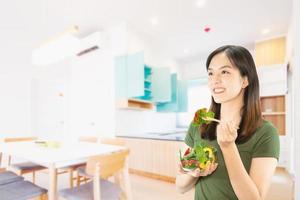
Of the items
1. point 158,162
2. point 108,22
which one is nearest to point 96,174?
point 158,162

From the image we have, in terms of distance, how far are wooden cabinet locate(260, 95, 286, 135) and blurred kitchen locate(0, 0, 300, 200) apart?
0.02m

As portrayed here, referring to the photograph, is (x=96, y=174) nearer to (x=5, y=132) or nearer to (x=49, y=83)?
(x=5, y=132)

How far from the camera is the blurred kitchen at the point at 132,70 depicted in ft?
9.23

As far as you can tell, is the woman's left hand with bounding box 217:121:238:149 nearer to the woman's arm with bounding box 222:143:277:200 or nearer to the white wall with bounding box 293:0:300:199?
the woman's arm with bounding box 222:143:277:200

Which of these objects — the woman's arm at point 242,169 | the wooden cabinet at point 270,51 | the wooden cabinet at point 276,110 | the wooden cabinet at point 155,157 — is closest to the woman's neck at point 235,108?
the woman's arm at point 242,169

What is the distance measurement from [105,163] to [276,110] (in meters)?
3.76

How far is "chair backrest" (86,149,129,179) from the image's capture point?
138 centimetres

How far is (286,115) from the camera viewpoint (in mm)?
3521

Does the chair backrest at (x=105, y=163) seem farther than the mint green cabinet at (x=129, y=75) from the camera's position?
No

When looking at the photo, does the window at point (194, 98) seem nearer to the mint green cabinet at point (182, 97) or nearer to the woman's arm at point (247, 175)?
the mint green cabinet at point (182, 97)

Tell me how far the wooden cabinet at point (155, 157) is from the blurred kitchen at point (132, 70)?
0.02m

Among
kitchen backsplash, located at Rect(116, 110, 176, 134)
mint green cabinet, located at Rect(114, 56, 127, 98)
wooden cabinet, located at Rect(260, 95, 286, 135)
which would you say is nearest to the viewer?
mint green cabinet, located at Rect(114, 56, 127, 98)

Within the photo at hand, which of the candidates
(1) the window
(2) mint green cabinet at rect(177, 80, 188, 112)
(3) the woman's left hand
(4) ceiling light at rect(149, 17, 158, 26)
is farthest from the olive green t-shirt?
(1) the window

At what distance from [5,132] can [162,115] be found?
343 cm
